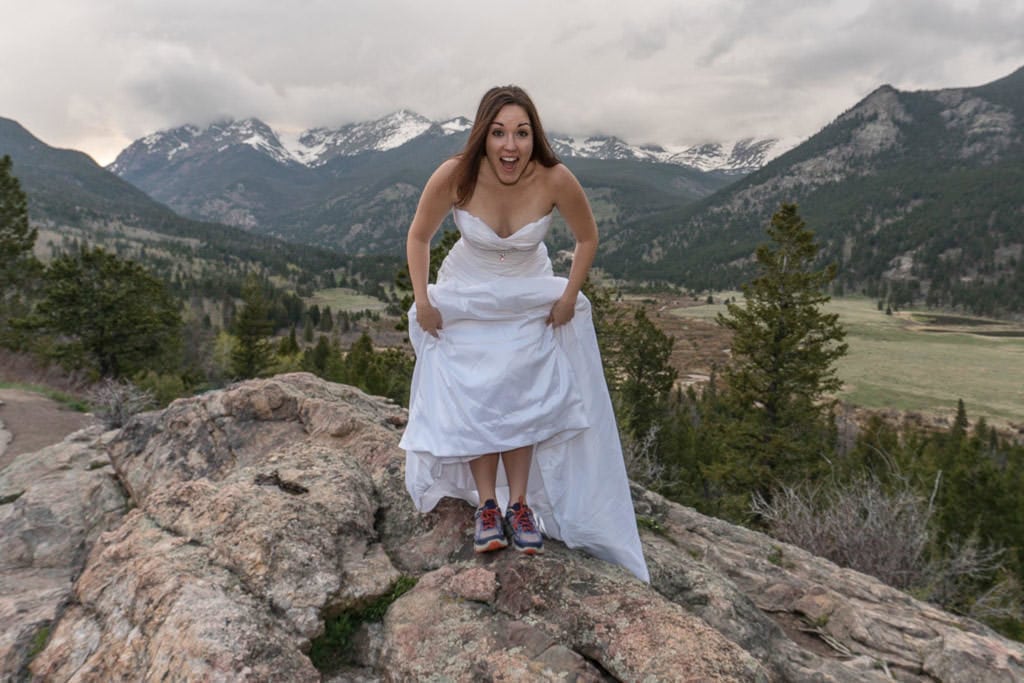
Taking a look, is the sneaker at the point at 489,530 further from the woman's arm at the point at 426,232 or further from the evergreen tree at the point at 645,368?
the evergreen tree at the point at 645,368

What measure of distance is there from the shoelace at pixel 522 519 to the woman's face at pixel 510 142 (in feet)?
6.61

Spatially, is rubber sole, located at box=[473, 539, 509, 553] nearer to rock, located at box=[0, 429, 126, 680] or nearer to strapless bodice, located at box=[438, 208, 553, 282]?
strapless bodice, located at box=[438, 208, 553, 282]

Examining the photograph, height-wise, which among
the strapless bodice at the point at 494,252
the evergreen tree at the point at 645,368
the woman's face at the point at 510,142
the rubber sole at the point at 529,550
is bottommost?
the evergreen tree at the point at 645,368

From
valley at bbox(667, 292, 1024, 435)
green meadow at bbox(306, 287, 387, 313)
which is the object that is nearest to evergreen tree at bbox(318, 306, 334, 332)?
green meadow at bbox(306, 287, 387, 313)

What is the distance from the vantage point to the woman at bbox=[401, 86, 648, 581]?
10.9ft

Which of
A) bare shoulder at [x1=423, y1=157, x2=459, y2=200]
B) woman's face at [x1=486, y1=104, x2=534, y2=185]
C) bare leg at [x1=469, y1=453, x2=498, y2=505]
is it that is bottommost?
bare leg at [x1=469, y1=453, x2=498, y2=505]

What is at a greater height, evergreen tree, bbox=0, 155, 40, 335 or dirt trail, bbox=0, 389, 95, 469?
evergreen tree, bbox=0, 155, 40, 335

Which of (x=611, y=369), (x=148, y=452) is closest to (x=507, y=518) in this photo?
(x=148, y=452)

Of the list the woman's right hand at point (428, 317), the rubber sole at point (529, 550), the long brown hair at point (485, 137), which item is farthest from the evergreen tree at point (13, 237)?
the rubber sole at point (529, 550)

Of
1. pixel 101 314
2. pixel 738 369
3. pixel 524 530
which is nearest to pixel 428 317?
pixel 524 530

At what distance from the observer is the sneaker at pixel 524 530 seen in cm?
327

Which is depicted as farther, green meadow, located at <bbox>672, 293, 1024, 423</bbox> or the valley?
A: green meadow, located at <bbox>672, 293, 1024, 423</bbox>

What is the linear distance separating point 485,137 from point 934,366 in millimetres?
105643

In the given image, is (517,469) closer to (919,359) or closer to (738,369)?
(738,369)
